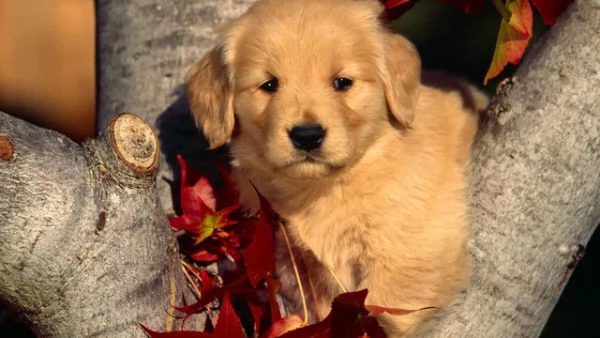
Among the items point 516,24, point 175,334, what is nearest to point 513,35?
point 516,24

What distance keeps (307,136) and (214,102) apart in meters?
0.54

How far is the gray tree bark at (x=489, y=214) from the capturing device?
91.5 inches

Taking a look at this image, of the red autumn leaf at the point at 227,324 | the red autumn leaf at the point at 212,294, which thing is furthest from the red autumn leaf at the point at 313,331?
the red autumn leaf at the point at 212,294

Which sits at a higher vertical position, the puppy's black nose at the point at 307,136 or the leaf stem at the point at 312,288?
the puppy's black nose at the point at 307,136

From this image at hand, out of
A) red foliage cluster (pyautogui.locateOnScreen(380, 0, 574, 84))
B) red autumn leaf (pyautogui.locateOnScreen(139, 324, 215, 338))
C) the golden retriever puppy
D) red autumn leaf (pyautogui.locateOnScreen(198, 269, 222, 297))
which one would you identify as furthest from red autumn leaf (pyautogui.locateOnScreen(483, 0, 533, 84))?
red autumn leaf (pyautogui.locateOnScreen(139, 324, 215, 338))

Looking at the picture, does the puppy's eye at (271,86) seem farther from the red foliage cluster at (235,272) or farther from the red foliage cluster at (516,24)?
the red foliage cluster at (516,24)

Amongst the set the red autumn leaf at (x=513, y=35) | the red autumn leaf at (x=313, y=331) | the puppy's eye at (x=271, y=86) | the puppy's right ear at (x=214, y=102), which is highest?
the red autumn leaf at (x=513, y=35)

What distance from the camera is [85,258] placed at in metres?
2.41

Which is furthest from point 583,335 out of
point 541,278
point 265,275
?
point 265,275

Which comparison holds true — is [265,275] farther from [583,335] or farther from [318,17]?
[583,335]

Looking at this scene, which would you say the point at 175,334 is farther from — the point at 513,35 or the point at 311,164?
the point at 513,35

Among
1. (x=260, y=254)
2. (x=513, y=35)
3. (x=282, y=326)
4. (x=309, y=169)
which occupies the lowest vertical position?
(x=282, y=326)

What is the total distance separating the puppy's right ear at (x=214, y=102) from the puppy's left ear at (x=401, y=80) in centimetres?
57

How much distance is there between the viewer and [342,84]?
10.3 ft
